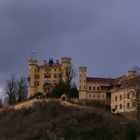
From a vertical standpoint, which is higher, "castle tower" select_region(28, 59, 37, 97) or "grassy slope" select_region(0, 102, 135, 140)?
"castle tower" select_region(28, 59, 37, 97)

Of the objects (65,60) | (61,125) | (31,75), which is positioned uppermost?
(65,60)

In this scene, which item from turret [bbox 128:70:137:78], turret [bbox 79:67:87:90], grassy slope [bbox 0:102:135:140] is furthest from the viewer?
turret [bbox 79:67:87:90]

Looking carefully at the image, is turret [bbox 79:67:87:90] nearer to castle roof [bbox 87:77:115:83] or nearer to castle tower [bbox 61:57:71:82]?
castle roof [bbox 87:77:115:83]

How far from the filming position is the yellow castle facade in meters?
131

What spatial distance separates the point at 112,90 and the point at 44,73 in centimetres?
2577

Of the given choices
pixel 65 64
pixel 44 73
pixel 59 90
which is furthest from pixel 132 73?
pixel 44 73

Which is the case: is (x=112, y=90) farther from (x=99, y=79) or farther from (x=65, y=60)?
(x=65, y=60)

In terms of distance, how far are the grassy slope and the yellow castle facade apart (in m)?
39.2

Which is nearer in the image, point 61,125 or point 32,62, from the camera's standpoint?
point 61,125

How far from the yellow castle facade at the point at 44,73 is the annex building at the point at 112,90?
8.43 m

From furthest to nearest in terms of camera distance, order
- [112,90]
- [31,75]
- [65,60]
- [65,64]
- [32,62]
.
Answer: [31,75], [32,62], [65,64], [65,60], [112,90]

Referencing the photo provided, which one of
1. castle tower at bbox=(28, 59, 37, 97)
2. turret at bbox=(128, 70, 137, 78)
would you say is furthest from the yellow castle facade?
turret at bbox=(128, 70, 137, 78)

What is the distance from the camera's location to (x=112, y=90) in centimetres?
11331

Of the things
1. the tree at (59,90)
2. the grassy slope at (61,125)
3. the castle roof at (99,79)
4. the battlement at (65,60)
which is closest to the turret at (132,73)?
the castle roof at (99,79)
